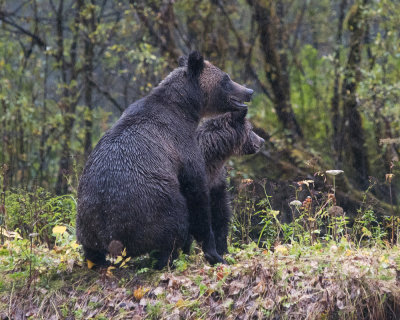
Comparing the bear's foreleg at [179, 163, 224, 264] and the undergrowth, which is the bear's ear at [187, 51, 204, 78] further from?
the undergrowth

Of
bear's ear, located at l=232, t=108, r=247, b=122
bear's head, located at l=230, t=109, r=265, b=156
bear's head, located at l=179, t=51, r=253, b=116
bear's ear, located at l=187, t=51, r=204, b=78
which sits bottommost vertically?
bear's head, located at l=230, t=109, r=265, b=156

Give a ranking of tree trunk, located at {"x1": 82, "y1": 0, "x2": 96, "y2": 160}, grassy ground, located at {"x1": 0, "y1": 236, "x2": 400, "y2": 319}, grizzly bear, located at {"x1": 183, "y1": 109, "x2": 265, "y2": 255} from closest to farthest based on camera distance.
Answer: grassy ground, located at {"x1": 0, "y1": 236, "x2": 400, "y2": 319}
grizzly bear, located at {"x1": 183, "y1": 109, "x2": 265, "y2": 255}
tree trunk, located at {"x1": 82, "y1": 0, "x2": 96, "y2": 160}

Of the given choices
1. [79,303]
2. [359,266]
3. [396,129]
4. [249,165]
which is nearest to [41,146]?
[249,165]

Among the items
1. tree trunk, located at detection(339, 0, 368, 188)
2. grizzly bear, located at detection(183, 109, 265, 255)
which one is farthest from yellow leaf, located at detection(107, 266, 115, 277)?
tree trunk, located at detection(339, 0, 368, 188)

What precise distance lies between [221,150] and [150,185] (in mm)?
1242

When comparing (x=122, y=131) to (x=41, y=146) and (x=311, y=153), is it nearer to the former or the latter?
(x=311, y=153)

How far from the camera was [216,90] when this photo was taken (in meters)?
6.02

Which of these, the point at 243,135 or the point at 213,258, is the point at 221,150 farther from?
the point at 213,258

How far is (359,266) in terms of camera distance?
4.50 metres

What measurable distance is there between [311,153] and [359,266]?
23.1 ft

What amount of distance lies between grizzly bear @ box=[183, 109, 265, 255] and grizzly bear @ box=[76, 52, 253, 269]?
41 cm

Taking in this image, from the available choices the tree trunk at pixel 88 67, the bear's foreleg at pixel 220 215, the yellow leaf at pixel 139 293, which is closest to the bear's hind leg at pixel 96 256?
the yellow leaf at pixel 139 293

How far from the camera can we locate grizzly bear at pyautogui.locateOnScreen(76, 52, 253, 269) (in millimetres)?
4922

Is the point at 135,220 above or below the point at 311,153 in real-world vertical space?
above
